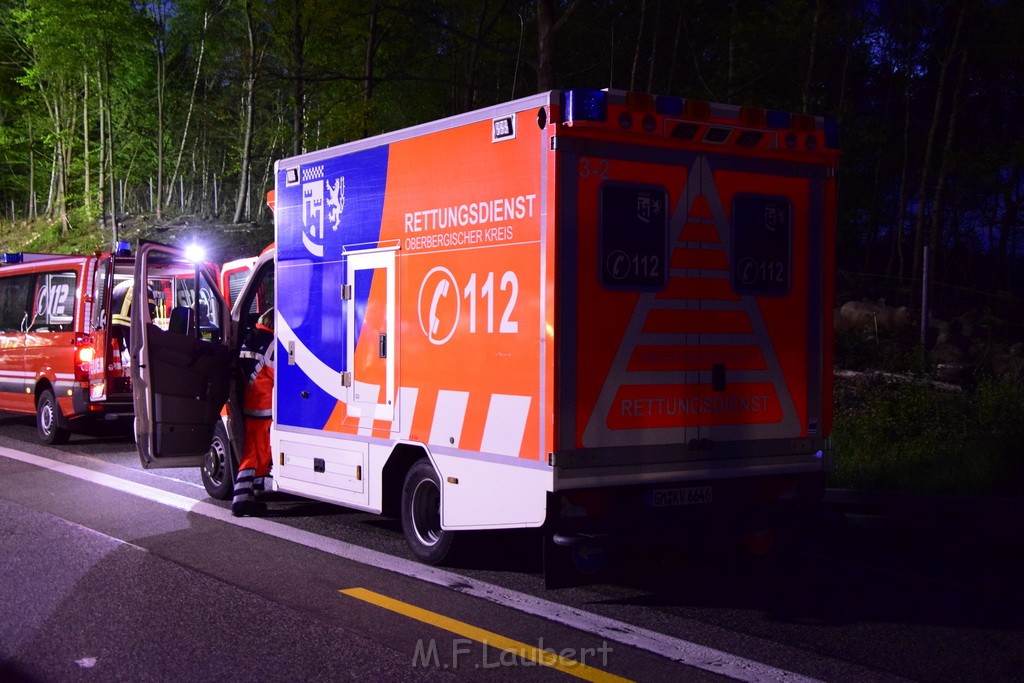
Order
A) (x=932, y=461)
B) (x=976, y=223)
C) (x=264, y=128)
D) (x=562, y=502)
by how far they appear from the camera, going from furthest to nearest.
Answer: (x=264, y=128) → (x=976, y=223) → (x=932, y=461) → (x=562, y=502)

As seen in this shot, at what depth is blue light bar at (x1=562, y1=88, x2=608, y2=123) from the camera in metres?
6.20

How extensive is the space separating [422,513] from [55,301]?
9.11 m

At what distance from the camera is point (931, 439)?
1033 centimetres

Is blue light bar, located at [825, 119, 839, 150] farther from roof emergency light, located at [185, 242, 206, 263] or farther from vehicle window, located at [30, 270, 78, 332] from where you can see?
vehicle window, located at [30, 270, 78, 332]

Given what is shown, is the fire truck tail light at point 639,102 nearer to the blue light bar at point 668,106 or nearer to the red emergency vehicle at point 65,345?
the blue light bar at point 668,106

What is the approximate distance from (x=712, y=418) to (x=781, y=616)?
3.88 feet

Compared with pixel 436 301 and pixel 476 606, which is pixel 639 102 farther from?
pixel 476 606

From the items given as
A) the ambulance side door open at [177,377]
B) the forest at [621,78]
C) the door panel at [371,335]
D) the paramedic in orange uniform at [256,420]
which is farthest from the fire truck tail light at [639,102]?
the forest at [621,78]

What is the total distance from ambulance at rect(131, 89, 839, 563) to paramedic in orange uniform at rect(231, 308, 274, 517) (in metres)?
1.41

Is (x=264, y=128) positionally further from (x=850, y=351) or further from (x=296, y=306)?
(x=296, y=306)

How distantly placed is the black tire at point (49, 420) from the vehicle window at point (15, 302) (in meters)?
1.22

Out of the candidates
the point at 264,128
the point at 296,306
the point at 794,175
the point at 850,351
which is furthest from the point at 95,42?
the point at 794,175

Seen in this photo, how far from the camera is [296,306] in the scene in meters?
8.62

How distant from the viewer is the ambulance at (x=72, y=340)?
1395 cm
